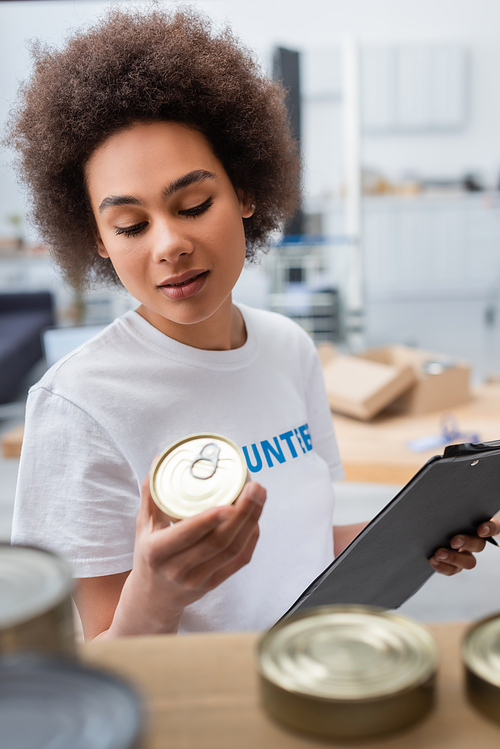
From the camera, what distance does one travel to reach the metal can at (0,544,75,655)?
0.32 m

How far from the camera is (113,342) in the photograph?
967 mm

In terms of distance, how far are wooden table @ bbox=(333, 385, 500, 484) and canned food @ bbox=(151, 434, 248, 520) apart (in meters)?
1.08

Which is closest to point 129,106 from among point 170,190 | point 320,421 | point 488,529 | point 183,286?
point 170,190

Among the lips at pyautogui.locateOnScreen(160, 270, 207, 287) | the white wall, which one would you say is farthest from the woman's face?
the white wall

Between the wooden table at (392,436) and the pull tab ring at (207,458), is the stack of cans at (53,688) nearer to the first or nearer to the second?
the pull tab ring at (207,458)

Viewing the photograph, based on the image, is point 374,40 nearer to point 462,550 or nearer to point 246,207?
point 246,207

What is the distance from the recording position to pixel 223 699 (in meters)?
0.35

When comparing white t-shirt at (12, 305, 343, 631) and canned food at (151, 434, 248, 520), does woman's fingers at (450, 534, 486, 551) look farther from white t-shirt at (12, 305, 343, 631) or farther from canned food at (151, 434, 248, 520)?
canned food at (151, 434, 248, 520)

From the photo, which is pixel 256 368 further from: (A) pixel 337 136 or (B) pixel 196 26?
(A) pixel 337 136

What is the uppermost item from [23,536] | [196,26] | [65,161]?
[196,26]

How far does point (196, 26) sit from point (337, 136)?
797cm

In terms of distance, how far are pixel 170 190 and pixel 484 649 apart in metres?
0.65

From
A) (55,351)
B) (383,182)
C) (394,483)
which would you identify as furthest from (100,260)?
(383,182)

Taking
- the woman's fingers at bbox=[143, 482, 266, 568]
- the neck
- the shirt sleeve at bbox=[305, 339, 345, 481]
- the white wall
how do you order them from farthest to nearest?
the white wall → the shirt sleeve at bbox=[305, 339, 345, 481] → the neck → the woman's fingers at bbox=[143, 482, 266, 568]
